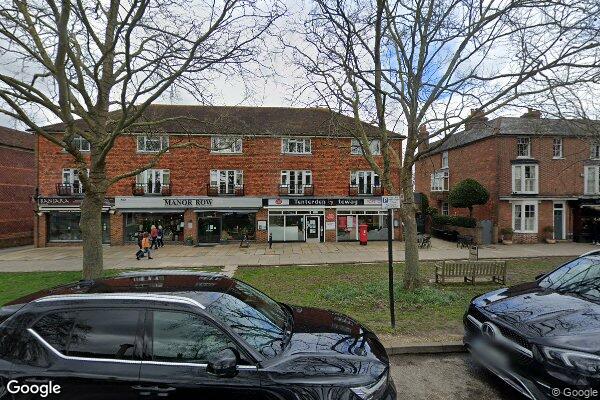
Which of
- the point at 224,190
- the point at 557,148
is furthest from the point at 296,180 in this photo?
the point at 557,148

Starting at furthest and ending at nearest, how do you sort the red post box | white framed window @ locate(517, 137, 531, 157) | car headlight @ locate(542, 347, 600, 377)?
white framed window @ locate(517, 137, 531, 157), the red post box, car headlight @ locate(542, 347, 600, 377)

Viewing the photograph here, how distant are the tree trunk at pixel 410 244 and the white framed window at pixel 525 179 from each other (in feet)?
54.2

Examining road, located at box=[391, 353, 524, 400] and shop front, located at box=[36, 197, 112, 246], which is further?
shop front, located at box=[36, 197, 112, 246]

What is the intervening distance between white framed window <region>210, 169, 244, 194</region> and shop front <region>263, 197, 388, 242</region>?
239 centimetres

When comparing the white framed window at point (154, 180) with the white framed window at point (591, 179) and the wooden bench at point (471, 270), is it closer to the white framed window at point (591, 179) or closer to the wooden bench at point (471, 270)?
the wooden bench at point (471, 270)

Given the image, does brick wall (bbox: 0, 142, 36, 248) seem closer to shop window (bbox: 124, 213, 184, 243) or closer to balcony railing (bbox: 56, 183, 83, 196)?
balcony railing (bbox: 56, 183, 83, 196)

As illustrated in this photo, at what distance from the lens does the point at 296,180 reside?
21781mm

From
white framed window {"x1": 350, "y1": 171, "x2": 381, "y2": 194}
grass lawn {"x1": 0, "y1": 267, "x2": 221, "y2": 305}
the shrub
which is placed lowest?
grass lawn {"x1": 0, "y1": 267, "x2": 221, "y2": 305}

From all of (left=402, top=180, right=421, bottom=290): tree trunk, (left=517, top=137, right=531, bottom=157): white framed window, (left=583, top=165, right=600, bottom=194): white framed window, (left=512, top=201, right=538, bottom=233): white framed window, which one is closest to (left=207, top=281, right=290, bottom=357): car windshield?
(left=402, top=180, right=421, bottom=290): tree trunk

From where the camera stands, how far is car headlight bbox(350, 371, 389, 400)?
2586mm

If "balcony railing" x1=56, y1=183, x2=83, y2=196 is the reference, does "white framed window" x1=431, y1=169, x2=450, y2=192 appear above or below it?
above

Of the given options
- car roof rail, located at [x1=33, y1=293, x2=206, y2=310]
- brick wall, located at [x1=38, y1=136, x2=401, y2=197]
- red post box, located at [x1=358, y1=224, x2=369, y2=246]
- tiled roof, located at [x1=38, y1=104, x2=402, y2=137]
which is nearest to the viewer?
car roof rail, located at [x1=33, y1=293, x2=206, y2=310]

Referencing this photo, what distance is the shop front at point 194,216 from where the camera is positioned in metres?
20.7
